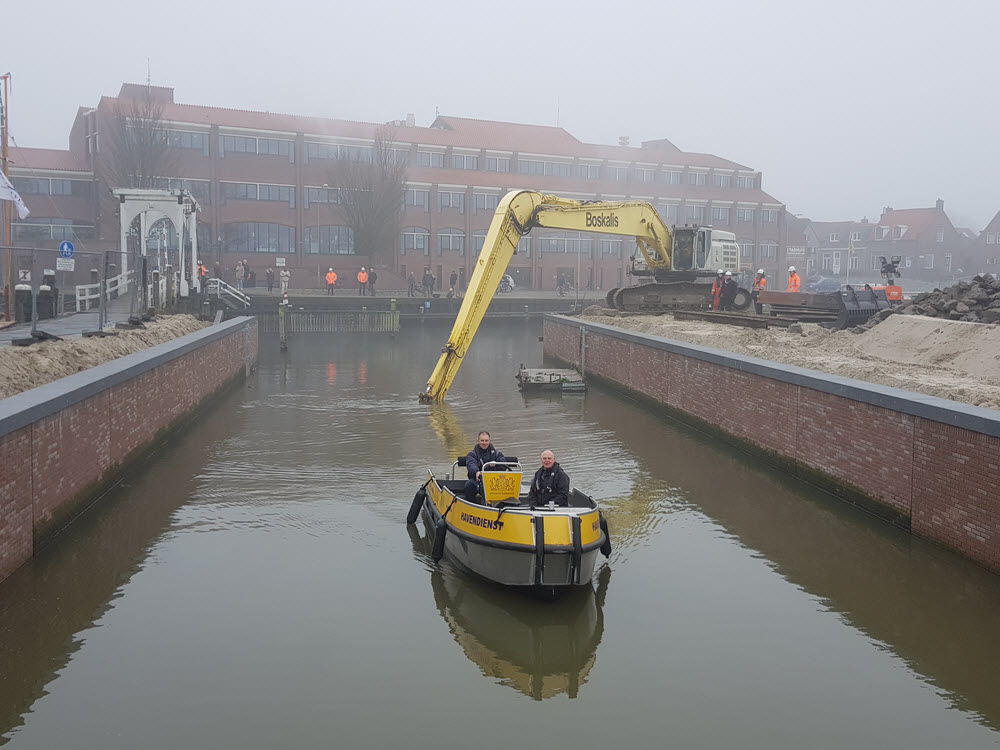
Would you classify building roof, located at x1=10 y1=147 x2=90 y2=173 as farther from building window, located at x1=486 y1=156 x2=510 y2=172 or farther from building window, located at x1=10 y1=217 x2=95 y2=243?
building window, located at x1=486 y1=156 x2=510 y2=172

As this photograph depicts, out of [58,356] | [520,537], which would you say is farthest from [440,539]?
[58,356]

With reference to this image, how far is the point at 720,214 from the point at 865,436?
73.1 metres

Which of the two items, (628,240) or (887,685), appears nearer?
(887,685)

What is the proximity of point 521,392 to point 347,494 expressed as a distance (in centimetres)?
1303

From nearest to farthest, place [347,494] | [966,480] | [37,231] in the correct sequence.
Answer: [966,480] < [347,494] < [37,231]

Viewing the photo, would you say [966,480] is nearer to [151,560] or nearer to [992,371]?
[992,371]

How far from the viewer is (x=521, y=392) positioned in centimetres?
2731

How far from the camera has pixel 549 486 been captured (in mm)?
10789

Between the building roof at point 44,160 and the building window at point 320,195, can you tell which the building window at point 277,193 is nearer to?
the building window at point 320,195

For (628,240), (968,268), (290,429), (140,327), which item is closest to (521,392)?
(290,429)

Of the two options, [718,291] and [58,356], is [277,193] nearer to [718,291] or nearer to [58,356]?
[718,291]

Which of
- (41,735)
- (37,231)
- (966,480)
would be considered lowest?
(41,735)

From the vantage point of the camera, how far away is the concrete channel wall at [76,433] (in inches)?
396

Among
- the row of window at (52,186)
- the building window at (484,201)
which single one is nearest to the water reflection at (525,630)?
the row of window at (52,186)
